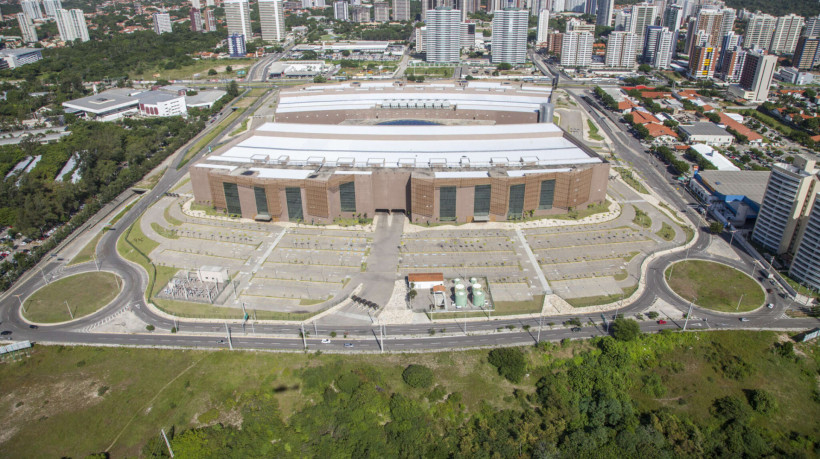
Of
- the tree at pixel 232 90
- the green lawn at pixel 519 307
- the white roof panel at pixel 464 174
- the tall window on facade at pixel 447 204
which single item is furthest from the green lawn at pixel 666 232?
the tree at pixel 232 90

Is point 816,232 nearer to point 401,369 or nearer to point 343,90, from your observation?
point 401,369

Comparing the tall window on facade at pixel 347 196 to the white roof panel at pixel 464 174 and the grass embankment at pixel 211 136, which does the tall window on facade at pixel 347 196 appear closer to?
the white roof panel at pixel 464 174

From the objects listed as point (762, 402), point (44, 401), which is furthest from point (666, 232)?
point (44, 401)

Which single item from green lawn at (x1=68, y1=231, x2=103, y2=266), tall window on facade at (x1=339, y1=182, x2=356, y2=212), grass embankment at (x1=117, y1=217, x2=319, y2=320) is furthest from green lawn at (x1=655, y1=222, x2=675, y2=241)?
green lawn at (x1=68, y1=231, x2=103, y2=266)

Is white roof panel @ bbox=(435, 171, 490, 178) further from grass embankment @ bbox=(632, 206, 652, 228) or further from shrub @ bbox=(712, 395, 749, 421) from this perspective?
shrub @ bbox=(712, 395, 749, 421)

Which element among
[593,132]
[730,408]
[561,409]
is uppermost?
[593,132]

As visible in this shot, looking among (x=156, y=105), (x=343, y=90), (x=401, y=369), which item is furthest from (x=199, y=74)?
(x=401, y=369)

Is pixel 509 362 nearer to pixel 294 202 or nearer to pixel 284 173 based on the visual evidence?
pixel 294 202
